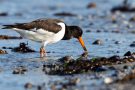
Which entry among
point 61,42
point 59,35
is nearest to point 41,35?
point 59,35

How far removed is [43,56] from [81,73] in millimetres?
2504

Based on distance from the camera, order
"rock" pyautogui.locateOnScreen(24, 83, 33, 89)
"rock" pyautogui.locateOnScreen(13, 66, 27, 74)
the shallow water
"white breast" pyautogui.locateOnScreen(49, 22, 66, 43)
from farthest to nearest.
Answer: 1. "white breast" pyautogui.locateOnScreen(49, 22, 66, 43)
2. "rock" pyautogui.locateOnScreen(13, 66, 27, 74)
3. the shallow water
4. "rock" pyautogui.locateOnScreen(24, 83, 33, 89)

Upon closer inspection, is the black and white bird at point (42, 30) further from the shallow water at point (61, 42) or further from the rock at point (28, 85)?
the rock at point (28, 85)

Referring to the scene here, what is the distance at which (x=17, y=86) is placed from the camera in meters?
8.41

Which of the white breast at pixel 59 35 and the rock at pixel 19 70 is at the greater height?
the white breast at pixel 59 35

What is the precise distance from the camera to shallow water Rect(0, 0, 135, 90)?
8969 mm

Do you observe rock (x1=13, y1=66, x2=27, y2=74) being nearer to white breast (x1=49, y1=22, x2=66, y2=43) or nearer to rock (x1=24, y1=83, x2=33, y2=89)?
rock (x1=24, y1=83, x2=33, y2=89)

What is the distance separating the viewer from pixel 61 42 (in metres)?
14.3

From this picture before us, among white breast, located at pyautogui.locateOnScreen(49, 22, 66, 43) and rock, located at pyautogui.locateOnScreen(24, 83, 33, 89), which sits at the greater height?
white breast, located at pyautogui.locateOnScreen(49, 22, 66, 43)

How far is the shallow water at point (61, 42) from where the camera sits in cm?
897

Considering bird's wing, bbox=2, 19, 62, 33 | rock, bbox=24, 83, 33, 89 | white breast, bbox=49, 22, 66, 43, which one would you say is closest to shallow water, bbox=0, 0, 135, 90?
rock, bbox=24, 83, 33, 89

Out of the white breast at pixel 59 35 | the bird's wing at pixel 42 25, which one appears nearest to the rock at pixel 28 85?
the bird's wing at pixel 42 25

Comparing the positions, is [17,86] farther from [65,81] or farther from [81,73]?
[81,73]

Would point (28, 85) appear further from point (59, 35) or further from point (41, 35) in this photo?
point (59, 35)
